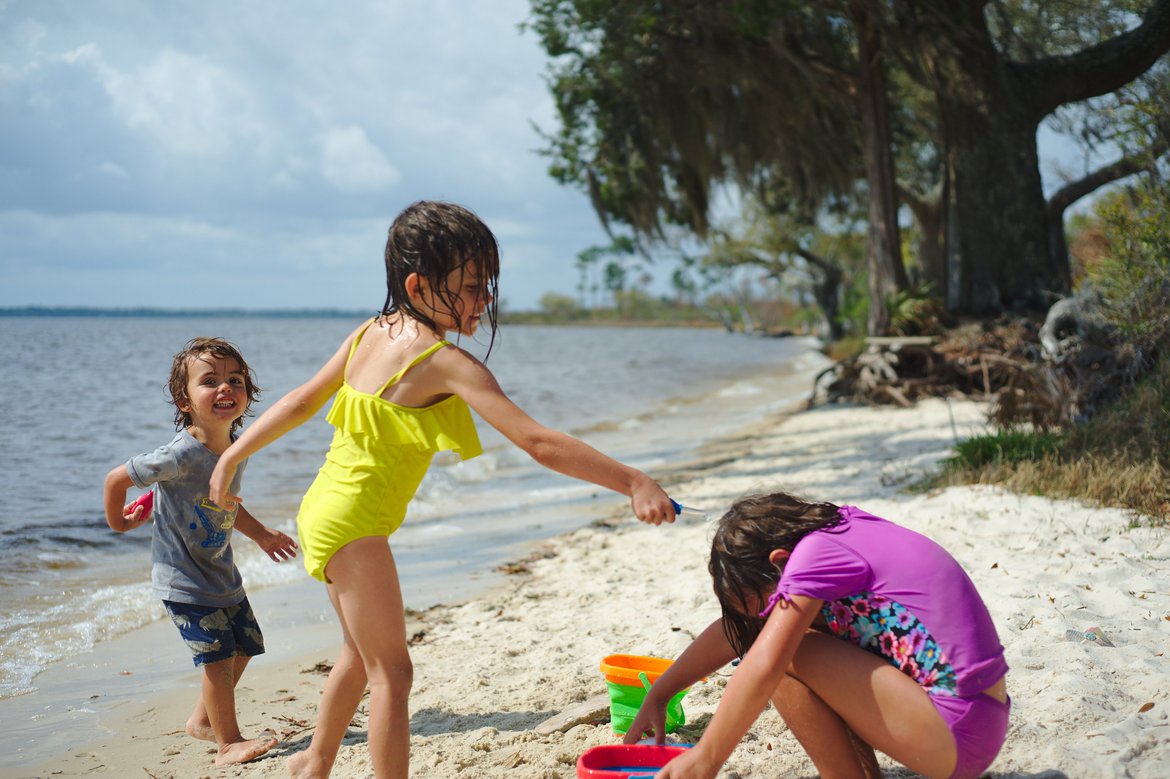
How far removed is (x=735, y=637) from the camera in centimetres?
237

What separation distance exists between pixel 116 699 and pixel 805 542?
3.14 metres

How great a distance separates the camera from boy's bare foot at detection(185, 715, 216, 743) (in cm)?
344

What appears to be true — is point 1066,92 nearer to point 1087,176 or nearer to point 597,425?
point 1087,176

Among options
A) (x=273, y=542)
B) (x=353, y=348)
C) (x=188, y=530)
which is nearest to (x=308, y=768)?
(x=273, y=542)

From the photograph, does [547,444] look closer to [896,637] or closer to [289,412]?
[289,412]

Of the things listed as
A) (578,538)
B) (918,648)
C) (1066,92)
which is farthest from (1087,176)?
A: (918,648)

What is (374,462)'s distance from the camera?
8.02 ft

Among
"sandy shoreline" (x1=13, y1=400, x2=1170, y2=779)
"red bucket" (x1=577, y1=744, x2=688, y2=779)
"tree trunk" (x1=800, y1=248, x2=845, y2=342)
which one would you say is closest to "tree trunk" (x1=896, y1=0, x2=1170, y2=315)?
"sandy shoreline" (x1=13, y1=400, x2=1170, y2=779)

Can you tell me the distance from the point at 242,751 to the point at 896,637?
2.28 metres

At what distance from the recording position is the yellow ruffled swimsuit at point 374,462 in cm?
241

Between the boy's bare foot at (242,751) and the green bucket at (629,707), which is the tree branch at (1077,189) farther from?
the boy's bare foot at (242,751)

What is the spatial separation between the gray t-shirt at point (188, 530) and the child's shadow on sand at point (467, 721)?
848 millimetres

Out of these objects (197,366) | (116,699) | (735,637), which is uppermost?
(197,366)

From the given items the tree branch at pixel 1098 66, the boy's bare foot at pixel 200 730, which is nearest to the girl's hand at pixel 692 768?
the boy's bare foot at pixel 200 730
